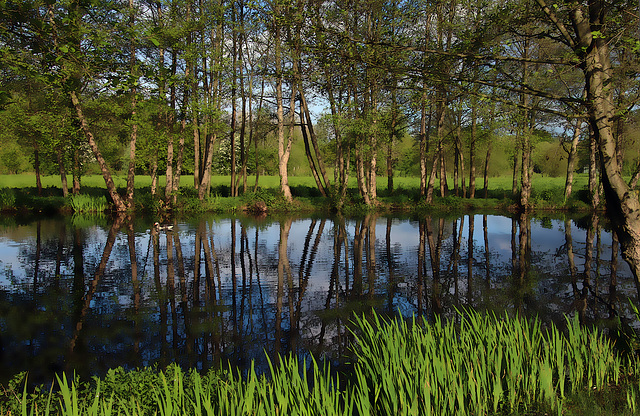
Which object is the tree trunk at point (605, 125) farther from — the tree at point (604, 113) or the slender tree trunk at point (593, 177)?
the slender tree trunk at point (593, 177)

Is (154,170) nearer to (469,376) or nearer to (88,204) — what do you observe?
(88,204)

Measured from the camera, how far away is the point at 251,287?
36.7 feet

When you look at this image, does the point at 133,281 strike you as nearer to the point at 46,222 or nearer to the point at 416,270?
the point at 416,270

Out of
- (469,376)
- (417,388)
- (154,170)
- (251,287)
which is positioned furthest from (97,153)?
(469,376)

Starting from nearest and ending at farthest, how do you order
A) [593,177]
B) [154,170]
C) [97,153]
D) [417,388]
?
1. [417,388]
2. [97,153]
3. [154,170]
4. [593,177]

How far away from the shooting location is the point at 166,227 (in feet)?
68.4

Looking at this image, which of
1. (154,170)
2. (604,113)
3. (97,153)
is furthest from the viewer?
(154,170)

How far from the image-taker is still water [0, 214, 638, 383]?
7242 millimetres

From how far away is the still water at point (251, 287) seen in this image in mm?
7242

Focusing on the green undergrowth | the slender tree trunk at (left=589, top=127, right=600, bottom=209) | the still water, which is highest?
the slender tree trunk at (left=589, top=127, right=600, bottom=209)

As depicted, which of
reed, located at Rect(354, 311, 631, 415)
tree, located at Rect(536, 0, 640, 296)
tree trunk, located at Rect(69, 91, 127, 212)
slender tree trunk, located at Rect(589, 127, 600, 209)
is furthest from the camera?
slender tree trunk, located at Rect(589, 127, 600, 209)

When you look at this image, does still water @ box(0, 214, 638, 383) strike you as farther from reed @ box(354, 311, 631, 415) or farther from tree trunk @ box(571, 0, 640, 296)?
tree trunk @ box(571, 0, 640, 296)

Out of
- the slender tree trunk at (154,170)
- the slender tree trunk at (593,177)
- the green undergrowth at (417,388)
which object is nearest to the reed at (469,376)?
the green undergrowth at (417,388)

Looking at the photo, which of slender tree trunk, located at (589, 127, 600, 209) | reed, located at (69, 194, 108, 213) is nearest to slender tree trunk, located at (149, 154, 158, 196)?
reed, located at (69, 194, 108, 213)
